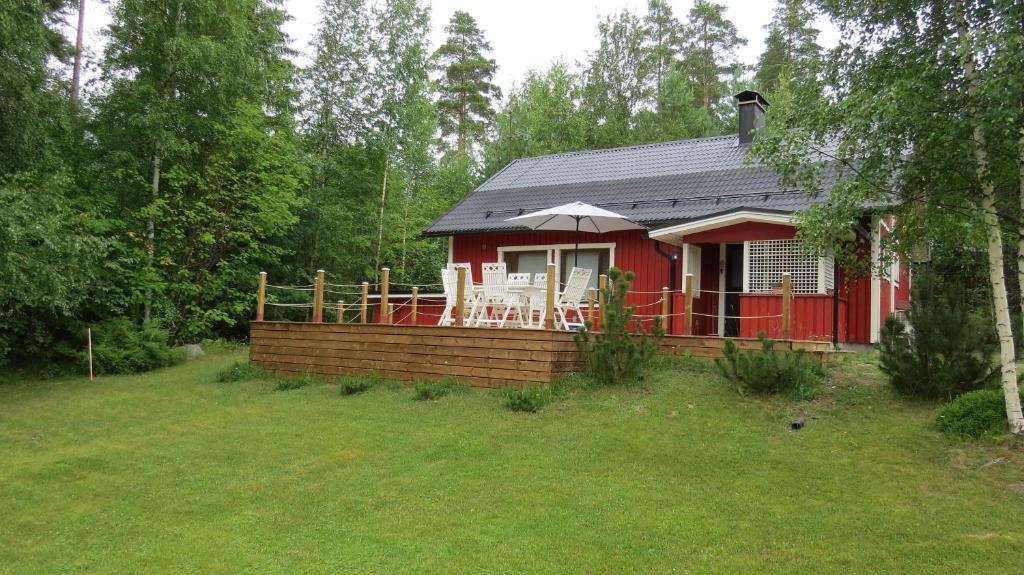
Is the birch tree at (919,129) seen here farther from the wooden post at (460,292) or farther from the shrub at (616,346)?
the wooden post at (460,292)

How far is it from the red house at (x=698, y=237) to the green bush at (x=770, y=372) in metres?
1.34

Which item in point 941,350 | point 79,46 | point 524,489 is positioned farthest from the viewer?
point 79,46

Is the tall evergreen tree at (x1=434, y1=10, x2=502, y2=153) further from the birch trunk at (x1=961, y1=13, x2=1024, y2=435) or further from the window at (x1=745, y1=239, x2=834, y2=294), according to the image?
the birch trunk at (x1=961, y1=13, x2=1024, y2=435)

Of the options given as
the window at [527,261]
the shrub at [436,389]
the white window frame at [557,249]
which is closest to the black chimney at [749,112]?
the white window frame at [557,249]

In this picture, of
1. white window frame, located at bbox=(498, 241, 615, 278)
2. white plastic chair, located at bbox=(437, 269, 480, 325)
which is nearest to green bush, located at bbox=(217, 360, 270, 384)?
white plastic chair, located at bbox=(437, 269, 480, 325)

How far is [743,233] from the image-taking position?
392 inches

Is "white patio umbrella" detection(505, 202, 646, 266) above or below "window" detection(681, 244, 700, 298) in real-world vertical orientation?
above

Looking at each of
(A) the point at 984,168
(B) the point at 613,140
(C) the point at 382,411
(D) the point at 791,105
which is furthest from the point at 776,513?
(B) the point at 613,140

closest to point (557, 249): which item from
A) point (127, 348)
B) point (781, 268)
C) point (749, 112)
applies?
point (781, 268)

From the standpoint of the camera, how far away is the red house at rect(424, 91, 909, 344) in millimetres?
9469

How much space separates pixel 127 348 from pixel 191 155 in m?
4.41

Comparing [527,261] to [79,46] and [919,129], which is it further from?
[79,46]

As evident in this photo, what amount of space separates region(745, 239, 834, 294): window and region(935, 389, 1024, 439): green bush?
3652mm

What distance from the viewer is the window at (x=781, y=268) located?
373 inches
